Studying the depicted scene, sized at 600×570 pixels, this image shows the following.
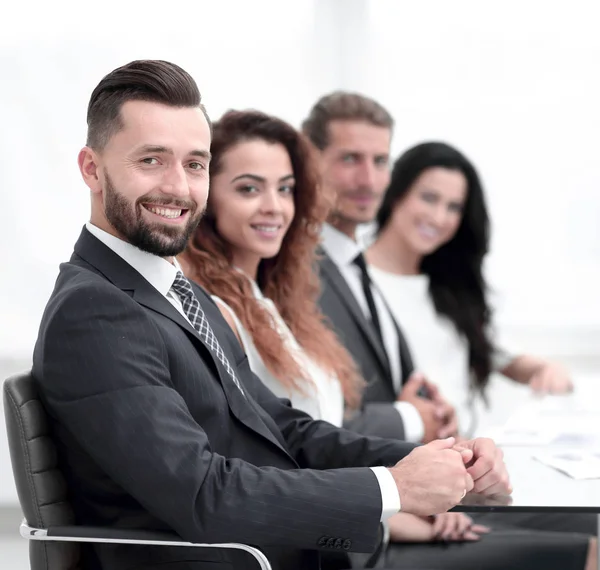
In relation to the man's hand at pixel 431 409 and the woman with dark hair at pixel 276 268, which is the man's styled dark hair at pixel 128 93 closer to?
the woman with dark hair at pixel 276 268

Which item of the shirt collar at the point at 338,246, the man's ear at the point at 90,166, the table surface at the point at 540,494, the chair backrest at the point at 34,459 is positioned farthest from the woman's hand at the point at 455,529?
the shirt collar at the point at 338,246

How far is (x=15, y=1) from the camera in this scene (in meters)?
4.70

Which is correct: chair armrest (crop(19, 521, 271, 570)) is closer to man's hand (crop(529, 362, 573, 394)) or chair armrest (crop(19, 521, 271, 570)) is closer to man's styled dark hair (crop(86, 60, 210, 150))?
man's styled dark hair (crop(86, 60, 210, 150))

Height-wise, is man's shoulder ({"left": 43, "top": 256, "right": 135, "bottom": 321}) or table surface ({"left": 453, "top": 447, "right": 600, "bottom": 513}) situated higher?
man's shoulder ({"left": 43, "top": 256, "right": 135, "bottom": 321})

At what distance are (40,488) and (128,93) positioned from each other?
745 millimetres

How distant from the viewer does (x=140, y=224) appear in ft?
5.78

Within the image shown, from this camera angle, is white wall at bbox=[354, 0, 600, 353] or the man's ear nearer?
the man's ear

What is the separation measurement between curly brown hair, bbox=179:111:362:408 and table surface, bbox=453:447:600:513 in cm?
70

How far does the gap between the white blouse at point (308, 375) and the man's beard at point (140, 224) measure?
673mm

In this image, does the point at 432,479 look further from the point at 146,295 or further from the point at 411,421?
the point at 411,421

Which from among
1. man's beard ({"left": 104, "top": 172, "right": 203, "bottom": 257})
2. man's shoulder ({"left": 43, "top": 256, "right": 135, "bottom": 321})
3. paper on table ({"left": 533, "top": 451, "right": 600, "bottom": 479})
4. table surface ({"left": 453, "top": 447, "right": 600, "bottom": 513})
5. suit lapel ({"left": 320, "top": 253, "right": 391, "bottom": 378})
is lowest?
paper on table ({"left": 533, "top": 451, "right": 600, "bottom": 479})

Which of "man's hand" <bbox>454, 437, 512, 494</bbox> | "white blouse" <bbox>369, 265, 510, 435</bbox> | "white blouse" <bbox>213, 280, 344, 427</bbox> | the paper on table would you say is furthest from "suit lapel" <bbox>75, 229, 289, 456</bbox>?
"white blouse" <bbox>369, 265, 510, 435</bbox>

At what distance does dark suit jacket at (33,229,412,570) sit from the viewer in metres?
1.56

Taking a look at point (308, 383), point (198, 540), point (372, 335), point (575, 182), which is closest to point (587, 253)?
point (575, 182)
